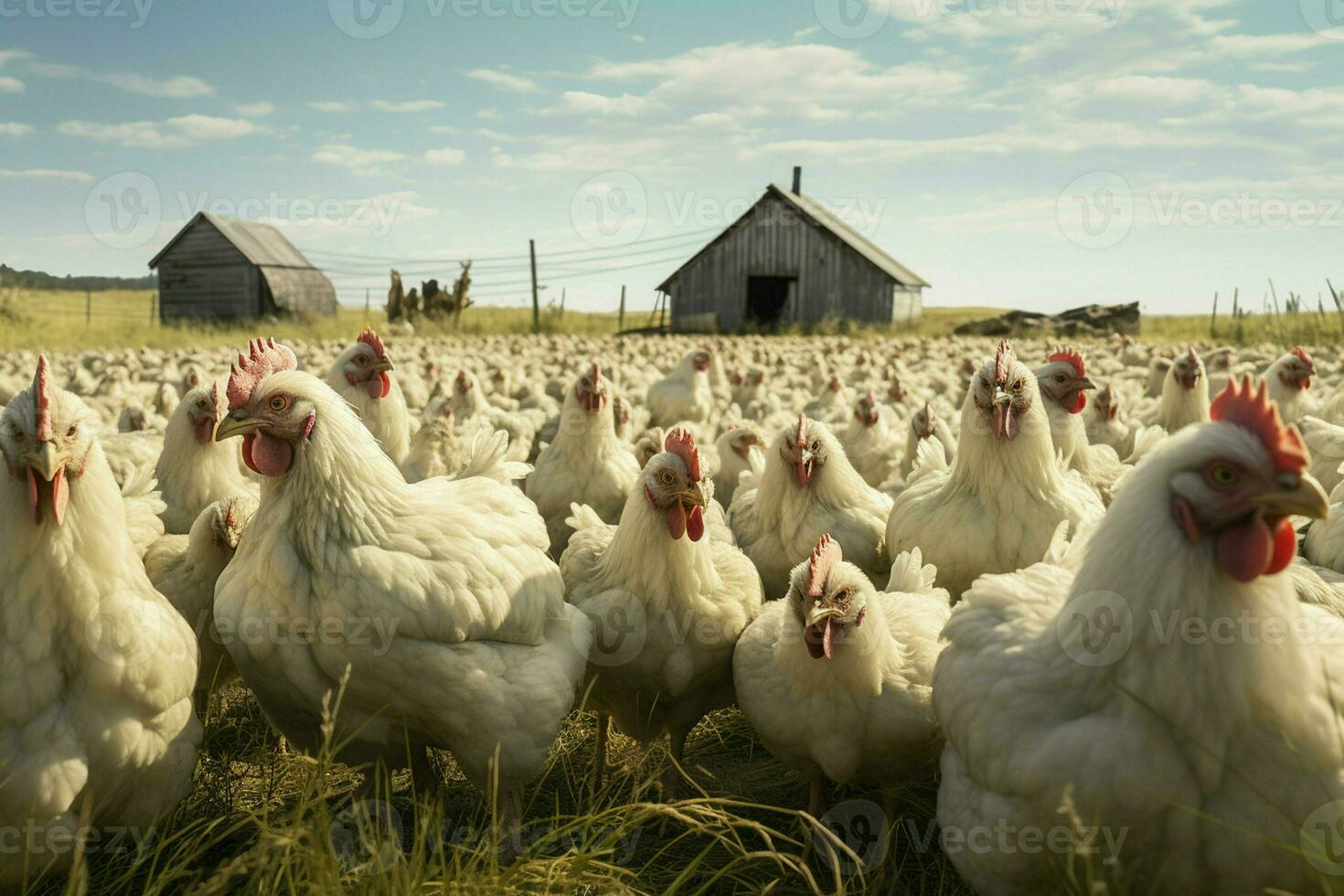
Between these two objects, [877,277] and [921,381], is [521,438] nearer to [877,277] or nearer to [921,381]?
[921,381]

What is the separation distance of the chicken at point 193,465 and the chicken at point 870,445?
4.57 metres

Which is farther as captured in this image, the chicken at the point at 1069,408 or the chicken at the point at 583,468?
the chicken at the point at 583,468

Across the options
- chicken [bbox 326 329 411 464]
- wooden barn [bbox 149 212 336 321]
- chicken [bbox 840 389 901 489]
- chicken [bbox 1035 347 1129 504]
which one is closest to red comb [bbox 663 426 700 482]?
chicken [bbox 1035 347 1129 504]

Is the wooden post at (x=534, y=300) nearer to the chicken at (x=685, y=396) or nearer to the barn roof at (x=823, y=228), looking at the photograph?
the barn roof at (x=823, y=228)

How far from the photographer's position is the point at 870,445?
285 inches

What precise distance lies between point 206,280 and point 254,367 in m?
32.5

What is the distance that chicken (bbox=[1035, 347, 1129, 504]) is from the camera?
17.5ft

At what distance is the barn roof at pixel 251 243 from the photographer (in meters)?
30.8

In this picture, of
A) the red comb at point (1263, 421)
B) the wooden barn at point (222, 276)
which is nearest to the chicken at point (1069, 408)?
the red comb at point (1263, 421)

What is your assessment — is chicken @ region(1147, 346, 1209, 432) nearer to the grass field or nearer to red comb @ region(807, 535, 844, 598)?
red comb @ region(807, 535, 844, 598)

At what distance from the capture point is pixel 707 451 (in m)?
7.27

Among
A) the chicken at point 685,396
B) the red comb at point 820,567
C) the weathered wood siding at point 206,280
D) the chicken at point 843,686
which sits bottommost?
the chicken at point 843,686

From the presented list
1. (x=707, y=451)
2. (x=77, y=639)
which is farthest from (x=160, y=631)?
(x=707, y=451)

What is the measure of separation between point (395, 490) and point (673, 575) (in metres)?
1.22
